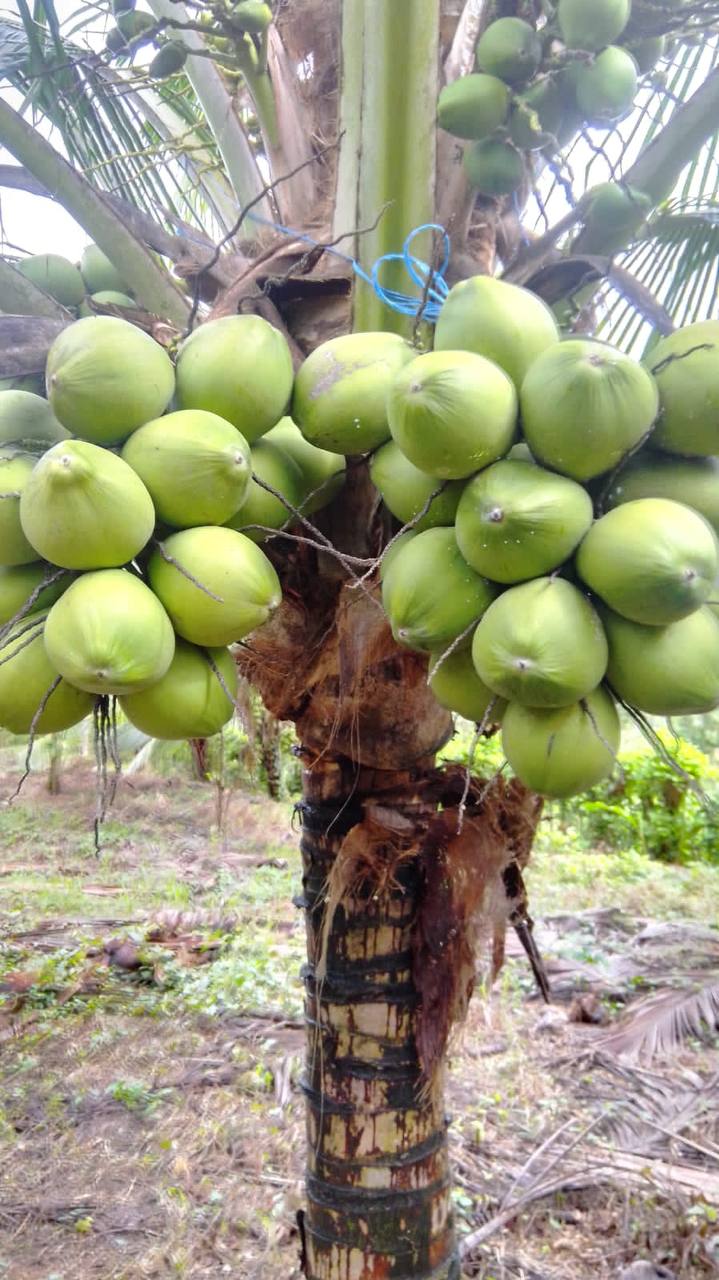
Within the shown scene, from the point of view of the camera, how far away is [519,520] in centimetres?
98

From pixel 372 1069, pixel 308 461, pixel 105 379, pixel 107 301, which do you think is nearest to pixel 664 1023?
pixel 372 1069

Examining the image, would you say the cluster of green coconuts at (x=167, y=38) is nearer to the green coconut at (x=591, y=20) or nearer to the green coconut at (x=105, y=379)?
the green coconut at (x=591, y=20)

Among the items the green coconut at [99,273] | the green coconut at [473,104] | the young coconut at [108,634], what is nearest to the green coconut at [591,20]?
the green coconut at [473,104]

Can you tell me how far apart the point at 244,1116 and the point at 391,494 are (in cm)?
360

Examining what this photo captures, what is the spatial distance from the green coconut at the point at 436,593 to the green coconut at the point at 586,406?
148 mm

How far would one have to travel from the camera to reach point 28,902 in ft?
23.8

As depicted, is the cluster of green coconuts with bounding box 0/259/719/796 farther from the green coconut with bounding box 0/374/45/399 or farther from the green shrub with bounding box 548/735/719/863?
the green shrub with bounding box 548/735/719/863

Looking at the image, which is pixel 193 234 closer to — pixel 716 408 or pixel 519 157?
pixel 519 157

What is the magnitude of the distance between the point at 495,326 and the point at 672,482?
0.26 metres

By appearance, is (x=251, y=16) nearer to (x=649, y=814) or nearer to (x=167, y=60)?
(x=167, y=60)

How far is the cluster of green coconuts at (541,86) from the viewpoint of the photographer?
140 centimetres

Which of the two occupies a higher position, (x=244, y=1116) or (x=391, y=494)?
(x=391, y=494)

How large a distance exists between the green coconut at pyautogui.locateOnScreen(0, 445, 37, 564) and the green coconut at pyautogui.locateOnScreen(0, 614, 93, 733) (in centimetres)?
7

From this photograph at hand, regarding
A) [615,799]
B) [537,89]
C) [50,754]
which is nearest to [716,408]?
[537,89]
